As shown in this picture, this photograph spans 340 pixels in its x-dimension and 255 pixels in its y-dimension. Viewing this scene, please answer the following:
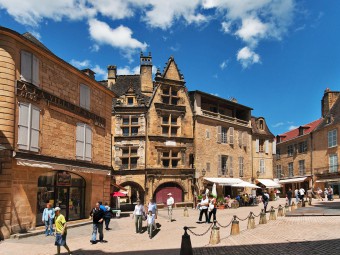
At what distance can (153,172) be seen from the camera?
2827 cm

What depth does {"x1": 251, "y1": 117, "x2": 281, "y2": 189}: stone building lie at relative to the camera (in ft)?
118

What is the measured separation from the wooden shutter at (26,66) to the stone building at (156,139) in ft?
50.1

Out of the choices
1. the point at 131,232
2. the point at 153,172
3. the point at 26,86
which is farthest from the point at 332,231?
the point at 153,172

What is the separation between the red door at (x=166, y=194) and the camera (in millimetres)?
28734

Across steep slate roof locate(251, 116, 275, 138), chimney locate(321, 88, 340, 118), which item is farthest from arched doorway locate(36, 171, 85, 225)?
chimney locate(321, 88, 340, 118)

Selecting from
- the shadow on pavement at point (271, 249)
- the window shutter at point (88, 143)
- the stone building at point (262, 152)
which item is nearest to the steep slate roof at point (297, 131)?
the stone building at point (262, 152)

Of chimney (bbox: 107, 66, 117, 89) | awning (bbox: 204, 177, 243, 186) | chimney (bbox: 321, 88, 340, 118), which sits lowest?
awning (bbox: 204, 177, 243, 186)

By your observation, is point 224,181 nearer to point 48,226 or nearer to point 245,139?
point 245,139

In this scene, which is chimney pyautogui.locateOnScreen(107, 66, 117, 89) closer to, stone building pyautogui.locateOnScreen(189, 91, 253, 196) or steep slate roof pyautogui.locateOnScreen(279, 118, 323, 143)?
stone building pyautogui.locateOnScreen(189, 91, 253, 196)

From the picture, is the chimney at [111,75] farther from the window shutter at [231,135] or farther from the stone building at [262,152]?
the stone building at [262,152]

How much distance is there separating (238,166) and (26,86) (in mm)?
24107

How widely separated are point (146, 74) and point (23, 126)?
19127 mm

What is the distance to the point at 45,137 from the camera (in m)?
14.7

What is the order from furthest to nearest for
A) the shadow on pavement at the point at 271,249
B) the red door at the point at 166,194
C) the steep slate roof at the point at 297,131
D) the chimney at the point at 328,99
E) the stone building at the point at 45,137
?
the steep slate roof at the point at 297,131 → the chimney at the point at 328,99 → the red door at the point at 166,194 → the stone building at the point at 45,137 → the shadow on pavement at the point at 271,249
